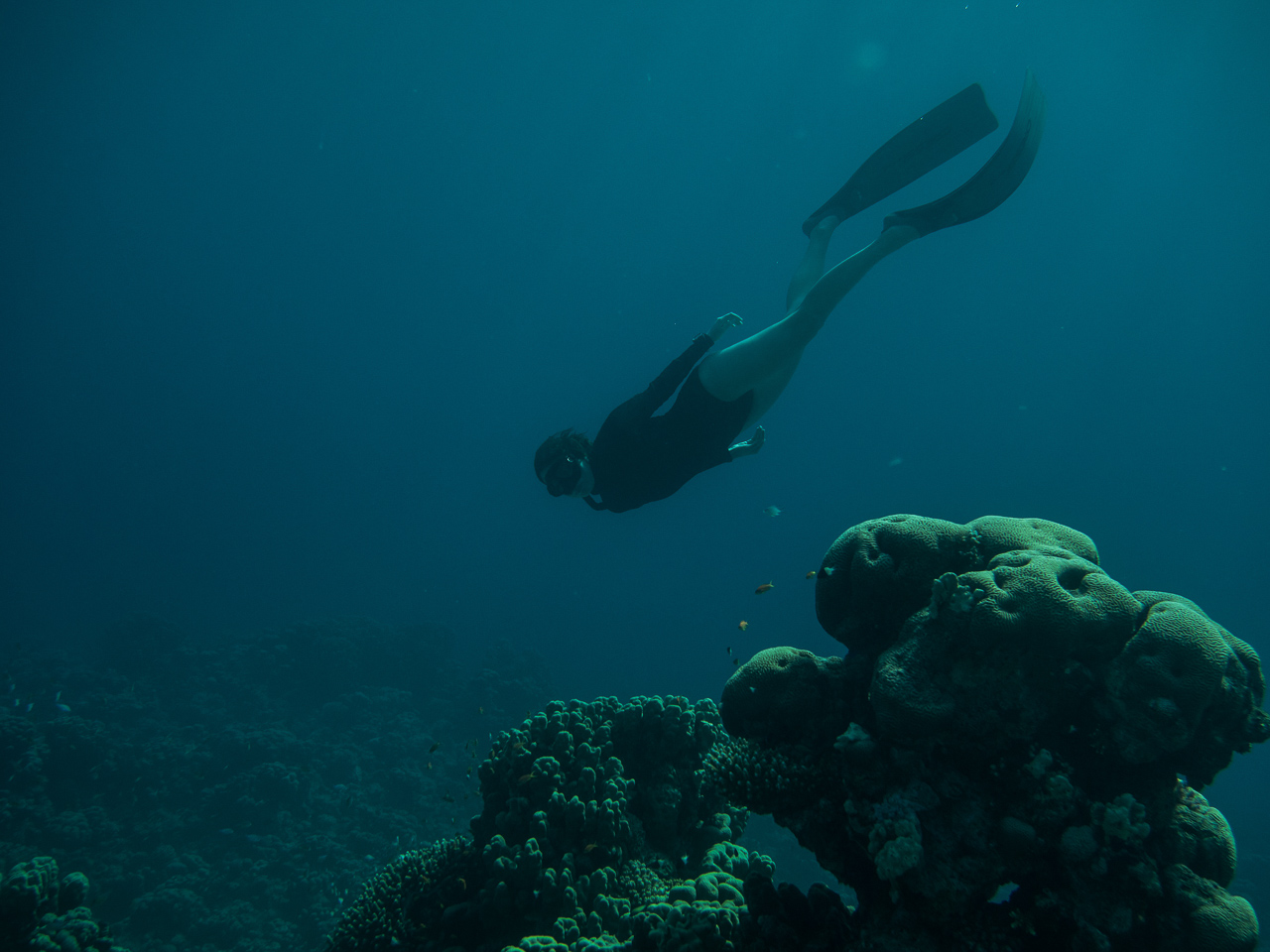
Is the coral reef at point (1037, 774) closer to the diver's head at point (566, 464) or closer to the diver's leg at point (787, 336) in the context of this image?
the diver's leg at point (787, 336)

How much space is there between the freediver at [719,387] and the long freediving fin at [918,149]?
89cm

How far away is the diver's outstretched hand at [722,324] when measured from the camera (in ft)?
22.9

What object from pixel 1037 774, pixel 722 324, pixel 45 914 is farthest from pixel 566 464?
pixel 45 914

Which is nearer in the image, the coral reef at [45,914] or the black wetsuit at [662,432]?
the coral reef at [45,914]

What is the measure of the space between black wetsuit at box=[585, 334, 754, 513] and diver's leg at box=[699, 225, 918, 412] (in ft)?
0.61

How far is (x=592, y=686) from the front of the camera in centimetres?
4338

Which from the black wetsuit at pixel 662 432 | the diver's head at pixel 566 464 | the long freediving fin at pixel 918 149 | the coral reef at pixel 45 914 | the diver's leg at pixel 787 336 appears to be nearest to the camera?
the coral reef at pixel 45 914

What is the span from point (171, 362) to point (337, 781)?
426 ft

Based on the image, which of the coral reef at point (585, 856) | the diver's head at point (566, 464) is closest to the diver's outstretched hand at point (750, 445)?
the diver's head at point (566, 464)

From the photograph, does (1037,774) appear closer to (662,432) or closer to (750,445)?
(662,432)

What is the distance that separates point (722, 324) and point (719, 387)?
3.44ft

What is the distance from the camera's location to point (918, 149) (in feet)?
27.1

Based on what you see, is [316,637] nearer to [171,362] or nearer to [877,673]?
[877,673]

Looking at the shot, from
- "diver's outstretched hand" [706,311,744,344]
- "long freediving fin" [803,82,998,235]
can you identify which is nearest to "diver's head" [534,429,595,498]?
"diver's outstretched hand" [706,311,744,344]
